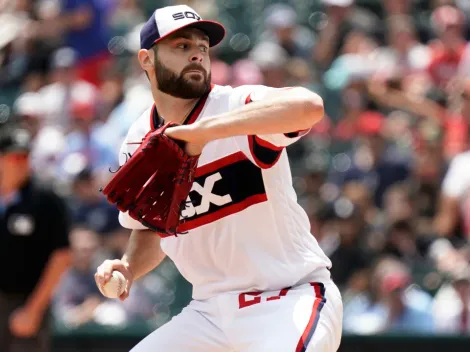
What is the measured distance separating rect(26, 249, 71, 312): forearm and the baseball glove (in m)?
3.11

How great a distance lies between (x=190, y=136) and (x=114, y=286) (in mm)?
836

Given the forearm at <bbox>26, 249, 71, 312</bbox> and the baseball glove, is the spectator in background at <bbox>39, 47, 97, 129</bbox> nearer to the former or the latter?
the forearm at <bbox>26, 249, 71, 312</bbox>

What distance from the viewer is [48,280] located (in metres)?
6.98

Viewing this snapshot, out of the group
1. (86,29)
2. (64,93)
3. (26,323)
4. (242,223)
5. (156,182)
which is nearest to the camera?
(156,182)

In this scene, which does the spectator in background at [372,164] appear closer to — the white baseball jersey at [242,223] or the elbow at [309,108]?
the white baseball jersey at [242,223]

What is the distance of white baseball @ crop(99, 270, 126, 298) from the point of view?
13.6 feet

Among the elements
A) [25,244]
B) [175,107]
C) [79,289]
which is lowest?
[79,289]

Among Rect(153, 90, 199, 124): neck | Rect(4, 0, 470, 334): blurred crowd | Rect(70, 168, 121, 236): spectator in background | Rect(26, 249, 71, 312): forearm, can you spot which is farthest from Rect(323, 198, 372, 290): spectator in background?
Rect(153, 90, 199, 124): neck

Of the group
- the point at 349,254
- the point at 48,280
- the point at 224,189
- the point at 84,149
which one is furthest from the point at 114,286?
the point at 84,149

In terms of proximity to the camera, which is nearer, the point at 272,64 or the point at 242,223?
the point at 242,223

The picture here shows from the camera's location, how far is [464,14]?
1022 cm

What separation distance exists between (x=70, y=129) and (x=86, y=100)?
1.41ft

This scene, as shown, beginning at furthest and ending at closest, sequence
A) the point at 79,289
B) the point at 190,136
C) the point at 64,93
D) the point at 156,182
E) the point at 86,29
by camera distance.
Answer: the point at 86,29 → the point at 64,93 → the point at 79,289 → the point at 156,182 → the point at 190,136

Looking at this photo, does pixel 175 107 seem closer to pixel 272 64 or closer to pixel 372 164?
pixel 372 164
